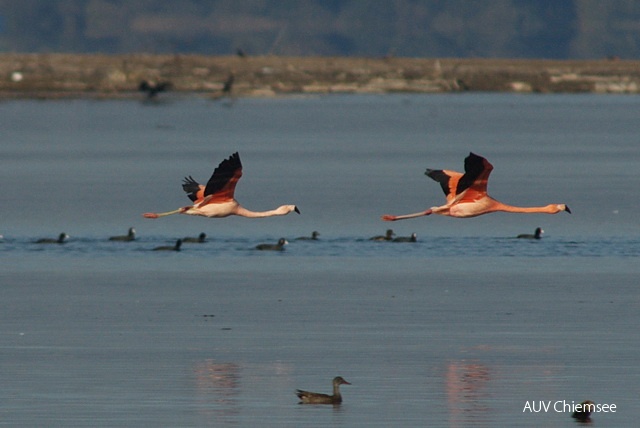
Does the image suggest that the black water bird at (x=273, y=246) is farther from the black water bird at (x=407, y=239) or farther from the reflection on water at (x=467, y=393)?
the reflection on water at (x=467, y=393)

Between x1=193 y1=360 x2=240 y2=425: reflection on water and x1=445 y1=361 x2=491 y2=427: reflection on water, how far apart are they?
279 centimetres

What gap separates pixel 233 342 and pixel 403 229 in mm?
17115

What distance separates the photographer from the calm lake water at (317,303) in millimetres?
20516

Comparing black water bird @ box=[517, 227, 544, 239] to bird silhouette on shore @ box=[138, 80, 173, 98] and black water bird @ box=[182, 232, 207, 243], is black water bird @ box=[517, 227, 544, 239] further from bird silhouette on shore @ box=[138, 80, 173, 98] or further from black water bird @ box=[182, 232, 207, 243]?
bird silhouette on shore @ box=[138, 80, 173, 98]

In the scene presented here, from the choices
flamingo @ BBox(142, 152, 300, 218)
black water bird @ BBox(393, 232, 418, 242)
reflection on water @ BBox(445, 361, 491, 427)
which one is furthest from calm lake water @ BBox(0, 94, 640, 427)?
flamingo @ BBox(142, 152, 300, 218)

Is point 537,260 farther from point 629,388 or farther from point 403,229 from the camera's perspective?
point 629,388

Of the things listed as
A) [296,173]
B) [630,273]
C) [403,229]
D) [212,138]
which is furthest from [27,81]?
[630,273]

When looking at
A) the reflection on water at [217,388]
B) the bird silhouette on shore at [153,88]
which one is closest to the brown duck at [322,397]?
the reflection on water at [217,388]

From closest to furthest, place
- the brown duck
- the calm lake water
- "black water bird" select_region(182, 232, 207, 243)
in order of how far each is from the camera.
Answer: the brown duck → the calm lake water → "black water bird" select_region(182, 232, 207, 243)

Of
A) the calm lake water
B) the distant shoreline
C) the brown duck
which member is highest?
the distant shoreline

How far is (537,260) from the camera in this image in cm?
3384

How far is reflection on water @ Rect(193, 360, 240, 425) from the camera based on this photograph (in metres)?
19.9

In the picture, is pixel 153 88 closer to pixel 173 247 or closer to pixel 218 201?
pixel 173 247

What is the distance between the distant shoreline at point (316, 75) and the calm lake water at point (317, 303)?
77434 mm
